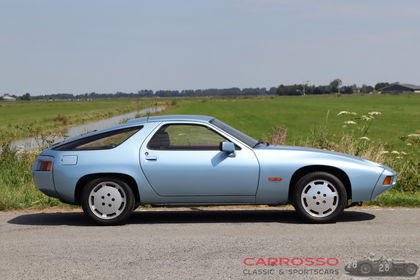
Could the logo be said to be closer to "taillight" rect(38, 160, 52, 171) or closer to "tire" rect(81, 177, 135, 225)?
"tire" rect(81, 177, 135, 225)

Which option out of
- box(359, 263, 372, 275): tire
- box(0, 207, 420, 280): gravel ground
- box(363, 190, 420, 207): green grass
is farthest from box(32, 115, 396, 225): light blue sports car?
box(359, 263, 372, 275): tire

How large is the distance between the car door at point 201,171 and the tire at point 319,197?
1.87 ft

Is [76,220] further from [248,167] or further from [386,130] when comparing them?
[386,130]

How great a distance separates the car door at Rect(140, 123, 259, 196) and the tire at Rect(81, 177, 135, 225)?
0.35 m

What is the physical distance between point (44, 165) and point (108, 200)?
980mm

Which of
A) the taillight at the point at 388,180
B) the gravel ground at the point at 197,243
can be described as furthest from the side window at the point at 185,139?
the taillight at the point at 388,180

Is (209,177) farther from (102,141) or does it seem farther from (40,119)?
(40,119)

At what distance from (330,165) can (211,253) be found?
219 cm

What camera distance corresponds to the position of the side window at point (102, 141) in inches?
291

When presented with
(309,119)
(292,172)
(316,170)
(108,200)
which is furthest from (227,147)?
(309,119)

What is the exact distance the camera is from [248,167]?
7152mm

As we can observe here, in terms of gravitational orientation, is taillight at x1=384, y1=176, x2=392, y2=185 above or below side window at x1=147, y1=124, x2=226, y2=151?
below

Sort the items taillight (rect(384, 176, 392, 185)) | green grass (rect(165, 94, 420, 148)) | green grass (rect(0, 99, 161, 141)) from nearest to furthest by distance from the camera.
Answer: taillight (rect(384, 176, 392, 185))
green grass (rect(165, 94, 420, 148))
green grass (rect(0, 99, 161, 141))

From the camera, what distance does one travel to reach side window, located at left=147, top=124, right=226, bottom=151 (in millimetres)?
7320
